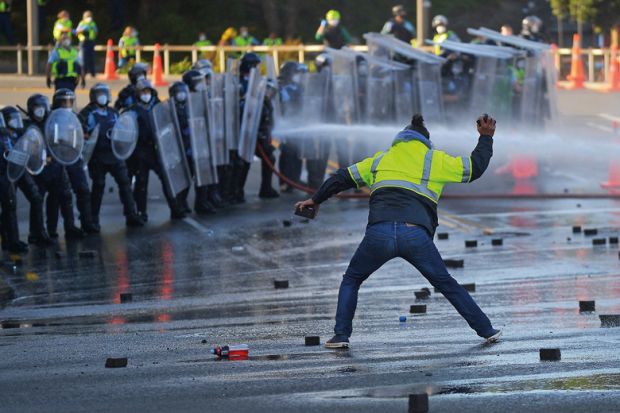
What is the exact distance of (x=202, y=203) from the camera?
2020 centimetres

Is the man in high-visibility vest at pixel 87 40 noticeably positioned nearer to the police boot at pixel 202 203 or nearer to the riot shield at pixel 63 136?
the police boot at pixel 202 203

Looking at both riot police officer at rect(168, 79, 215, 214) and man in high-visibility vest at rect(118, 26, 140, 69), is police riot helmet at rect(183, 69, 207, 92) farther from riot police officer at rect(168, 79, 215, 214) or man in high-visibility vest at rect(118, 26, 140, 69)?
man in high-visibility vest at rect(118, 26, 140, 69)

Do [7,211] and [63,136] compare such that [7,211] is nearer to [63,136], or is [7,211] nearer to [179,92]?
[63,136]

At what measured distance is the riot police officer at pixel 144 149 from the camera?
18969 millimetres

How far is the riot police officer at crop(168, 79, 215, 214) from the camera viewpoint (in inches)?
766

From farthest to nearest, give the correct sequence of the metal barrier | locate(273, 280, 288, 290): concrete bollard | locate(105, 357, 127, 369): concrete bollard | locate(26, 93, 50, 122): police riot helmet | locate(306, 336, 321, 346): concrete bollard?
the metal barrier
locate(26, 93, 50, 122): police riot helmet
locate(273, 280, 288, 290): concrete bollard
locate(306, 336, 321, 346): concrete bollard
locate(105, 357, 127, 369): concrete bollard

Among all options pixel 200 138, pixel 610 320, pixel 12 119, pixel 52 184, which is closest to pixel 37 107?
pixel 12 119

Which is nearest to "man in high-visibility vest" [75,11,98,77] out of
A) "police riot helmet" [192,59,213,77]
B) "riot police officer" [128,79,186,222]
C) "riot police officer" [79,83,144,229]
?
"police riot helmet" [192,59,213,77]

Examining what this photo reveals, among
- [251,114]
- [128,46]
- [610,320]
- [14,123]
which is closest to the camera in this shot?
[610,320]

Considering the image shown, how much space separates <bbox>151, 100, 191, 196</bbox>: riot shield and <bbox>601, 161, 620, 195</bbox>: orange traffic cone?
5.81 metres

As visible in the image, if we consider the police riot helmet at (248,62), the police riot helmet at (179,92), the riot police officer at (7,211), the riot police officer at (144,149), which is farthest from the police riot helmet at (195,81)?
the riot police officer at (7,211)

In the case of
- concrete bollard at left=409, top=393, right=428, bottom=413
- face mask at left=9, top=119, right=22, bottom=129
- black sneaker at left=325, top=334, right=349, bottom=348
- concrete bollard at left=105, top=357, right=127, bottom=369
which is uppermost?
face mask at left=9, top=119, right=22, bottom=129

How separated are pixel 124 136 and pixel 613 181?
787cm

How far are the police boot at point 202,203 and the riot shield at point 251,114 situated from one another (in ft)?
2.96
